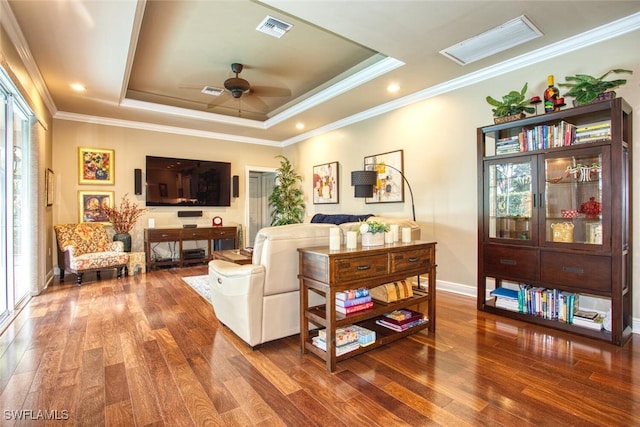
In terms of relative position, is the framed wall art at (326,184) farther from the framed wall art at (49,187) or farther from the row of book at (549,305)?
the framed wall art at (49,187)

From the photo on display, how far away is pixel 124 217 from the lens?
18.6 feet

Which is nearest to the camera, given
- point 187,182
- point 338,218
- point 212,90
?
point 212,90

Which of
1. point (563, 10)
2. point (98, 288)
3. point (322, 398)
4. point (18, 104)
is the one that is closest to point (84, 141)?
point (18, 104)

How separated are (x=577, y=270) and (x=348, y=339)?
210 cm

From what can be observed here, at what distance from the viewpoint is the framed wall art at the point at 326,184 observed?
6.04 m

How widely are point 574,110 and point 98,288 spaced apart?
5.78 m

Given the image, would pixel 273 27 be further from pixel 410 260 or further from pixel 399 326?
pixel 399 326

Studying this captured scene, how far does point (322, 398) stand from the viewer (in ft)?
5.98

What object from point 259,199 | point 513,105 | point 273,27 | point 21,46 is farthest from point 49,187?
point 513,105

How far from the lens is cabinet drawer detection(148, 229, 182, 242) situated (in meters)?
5.66

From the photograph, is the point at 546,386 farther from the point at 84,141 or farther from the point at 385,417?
the point at 84,141

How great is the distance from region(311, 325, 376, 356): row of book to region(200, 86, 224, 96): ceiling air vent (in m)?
4.07

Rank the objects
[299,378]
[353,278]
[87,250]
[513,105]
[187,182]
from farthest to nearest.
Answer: [187,182], [87,250], [513,105], [353,278], [299,378]

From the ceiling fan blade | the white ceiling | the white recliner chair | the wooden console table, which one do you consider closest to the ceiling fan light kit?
the white ceiling
